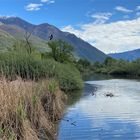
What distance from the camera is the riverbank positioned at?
13.6 meters

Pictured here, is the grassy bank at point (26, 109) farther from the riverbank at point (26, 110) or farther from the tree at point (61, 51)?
the tree at point (61, 51)

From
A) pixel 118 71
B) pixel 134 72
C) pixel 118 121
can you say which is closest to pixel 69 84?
pixel 118 121

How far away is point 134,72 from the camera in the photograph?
470 feet

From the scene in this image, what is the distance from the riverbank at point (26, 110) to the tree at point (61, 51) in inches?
2730

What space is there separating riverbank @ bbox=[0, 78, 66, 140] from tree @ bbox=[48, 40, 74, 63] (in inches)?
2730

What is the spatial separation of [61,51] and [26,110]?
265ft

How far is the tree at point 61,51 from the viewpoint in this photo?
95.2 m

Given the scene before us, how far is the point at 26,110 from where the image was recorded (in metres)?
16.8

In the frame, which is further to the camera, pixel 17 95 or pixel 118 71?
pixel 118 71

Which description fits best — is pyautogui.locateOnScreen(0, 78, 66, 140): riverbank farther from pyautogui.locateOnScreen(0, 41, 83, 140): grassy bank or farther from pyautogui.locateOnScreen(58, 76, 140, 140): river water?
pyautogui.locateOnScreen(58, 76, 140, 140): river water

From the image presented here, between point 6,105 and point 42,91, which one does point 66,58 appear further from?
point 6,105

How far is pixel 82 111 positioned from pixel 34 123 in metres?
12.8

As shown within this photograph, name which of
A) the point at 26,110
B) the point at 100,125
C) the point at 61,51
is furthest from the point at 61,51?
the point at 26,110

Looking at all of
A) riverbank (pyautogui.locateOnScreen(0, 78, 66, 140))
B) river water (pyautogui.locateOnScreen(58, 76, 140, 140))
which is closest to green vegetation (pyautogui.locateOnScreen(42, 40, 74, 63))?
river water (pyautogui.locateOnScreen(58, 76, 140, 140))
